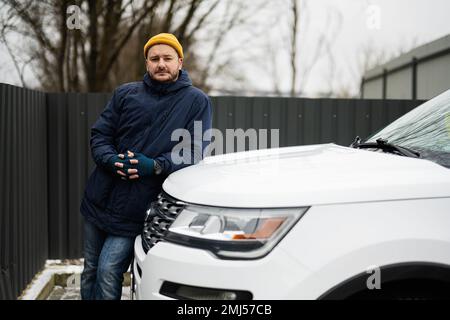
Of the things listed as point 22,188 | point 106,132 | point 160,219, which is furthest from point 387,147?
point 22,188

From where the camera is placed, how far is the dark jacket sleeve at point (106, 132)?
115 inches

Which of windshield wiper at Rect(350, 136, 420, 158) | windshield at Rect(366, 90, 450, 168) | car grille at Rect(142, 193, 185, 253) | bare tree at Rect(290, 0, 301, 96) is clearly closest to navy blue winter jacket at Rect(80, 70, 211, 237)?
car grille at Rect(142, 193, 185, 253)

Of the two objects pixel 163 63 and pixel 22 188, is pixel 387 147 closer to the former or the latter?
pixel 163 63

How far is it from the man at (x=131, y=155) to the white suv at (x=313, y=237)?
31.7 inches

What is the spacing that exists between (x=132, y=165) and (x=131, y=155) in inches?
2.6

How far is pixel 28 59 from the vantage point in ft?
20.4

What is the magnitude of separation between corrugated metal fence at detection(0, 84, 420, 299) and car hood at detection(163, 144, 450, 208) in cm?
215

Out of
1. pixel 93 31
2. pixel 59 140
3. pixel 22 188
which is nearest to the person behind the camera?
pixel 22 188

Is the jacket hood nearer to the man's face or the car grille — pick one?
the man's face

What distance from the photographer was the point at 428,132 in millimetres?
2551

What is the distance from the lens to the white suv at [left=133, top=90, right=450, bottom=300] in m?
1.80

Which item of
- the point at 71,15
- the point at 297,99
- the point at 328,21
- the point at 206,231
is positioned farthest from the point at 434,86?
the point at 206,231

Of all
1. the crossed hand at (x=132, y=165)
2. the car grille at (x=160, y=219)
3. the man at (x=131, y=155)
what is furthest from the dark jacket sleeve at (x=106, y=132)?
the car grille at (x=160, y=219)

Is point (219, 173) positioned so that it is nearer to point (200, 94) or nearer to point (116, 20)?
point (200, 94)
